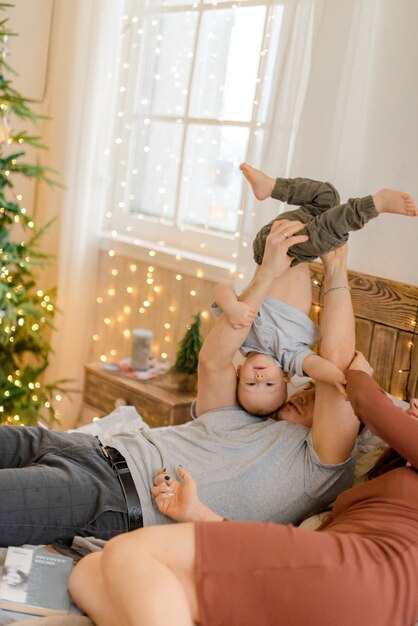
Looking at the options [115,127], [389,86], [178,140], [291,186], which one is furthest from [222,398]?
[115,127]

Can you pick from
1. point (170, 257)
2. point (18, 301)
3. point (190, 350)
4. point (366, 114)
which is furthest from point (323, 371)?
point (18, 301)

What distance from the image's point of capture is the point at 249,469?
1.94 meters

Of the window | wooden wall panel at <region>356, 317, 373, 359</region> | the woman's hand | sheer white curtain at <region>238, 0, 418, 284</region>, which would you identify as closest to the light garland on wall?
the window

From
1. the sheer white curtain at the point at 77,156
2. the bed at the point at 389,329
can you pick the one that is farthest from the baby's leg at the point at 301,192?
the sheer white curtain at the point at 77,156

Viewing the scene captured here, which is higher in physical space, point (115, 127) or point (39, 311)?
point (115, 127)

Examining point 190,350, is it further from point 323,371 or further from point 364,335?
point 323,371

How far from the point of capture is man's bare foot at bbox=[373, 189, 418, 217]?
6.19 feet

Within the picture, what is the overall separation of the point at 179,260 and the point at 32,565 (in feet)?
6.20

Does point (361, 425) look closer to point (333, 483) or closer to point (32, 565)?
point (333, 483)

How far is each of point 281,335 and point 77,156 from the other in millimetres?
1872

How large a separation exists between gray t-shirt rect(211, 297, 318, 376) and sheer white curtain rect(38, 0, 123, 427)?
1.72 meters

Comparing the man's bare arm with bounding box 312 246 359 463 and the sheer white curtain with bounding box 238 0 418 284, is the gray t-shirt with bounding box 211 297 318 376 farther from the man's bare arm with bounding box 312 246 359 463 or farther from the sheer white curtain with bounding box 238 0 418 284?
the sheer white curtain with bounding box 238 0 418 284

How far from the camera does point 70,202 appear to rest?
363 cm

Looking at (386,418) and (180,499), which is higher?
(386,418)
